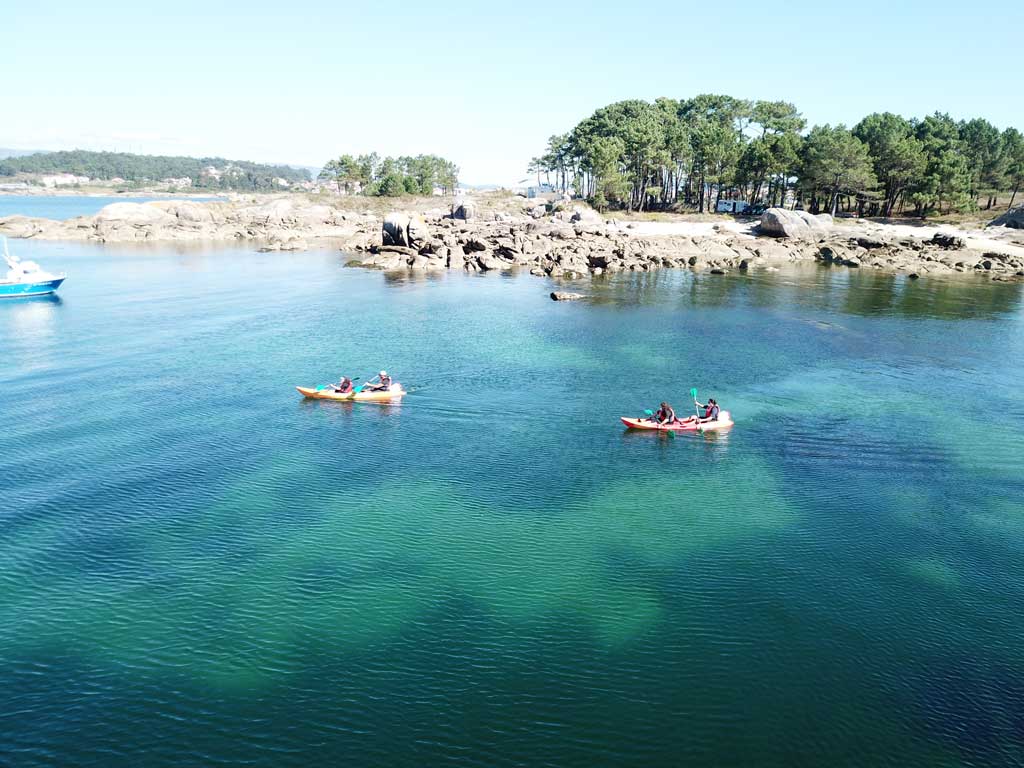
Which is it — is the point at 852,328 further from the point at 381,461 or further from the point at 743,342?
the point at 381,461

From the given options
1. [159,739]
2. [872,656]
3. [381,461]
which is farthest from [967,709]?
[381,461]

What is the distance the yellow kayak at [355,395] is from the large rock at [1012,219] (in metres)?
112

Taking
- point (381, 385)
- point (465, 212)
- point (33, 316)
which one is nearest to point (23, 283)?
point (33, 316)

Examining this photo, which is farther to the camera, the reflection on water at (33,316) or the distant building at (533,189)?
the distant building at (533,189)

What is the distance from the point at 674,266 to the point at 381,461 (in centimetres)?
7440

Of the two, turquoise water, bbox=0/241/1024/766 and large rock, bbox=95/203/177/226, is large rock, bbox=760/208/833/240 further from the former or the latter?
large rock, bbox=95/203/177/226

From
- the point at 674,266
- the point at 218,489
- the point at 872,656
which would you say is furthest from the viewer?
the point at 674,266

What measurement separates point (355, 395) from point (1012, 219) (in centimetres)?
11528

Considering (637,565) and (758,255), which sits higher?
(758,255)

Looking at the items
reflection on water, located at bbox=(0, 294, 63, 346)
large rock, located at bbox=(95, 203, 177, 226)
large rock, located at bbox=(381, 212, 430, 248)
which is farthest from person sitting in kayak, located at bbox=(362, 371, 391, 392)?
large rock, located at bbox=(95, 203, 177, 226)

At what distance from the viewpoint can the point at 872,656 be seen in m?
19.6

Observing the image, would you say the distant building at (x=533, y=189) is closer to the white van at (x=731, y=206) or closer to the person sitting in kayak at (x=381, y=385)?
the white van at (x=731, y=206)

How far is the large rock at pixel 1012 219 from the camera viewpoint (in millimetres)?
108262

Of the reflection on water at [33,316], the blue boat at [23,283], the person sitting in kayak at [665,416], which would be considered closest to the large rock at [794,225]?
the person sitting in kayak at [665,416]
